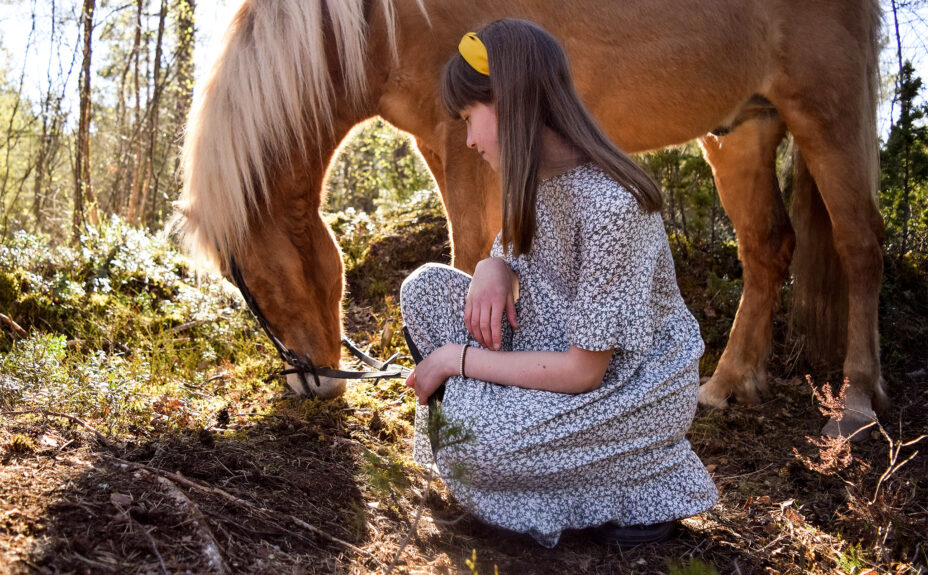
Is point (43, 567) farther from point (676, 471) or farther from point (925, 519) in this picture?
point (925, 519)

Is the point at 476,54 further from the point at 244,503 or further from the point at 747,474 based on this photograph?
the point at 747,474

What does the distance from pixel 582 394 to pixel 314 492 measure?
854 mm

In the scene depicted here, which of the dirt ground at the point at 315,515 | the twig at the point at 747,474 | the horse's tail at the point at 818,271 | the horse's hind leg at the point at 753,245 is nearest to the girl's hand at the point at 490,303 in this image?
the dirt ground at the point at 315,515

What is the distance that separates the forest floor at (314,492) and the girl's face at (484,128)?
0.88 meters

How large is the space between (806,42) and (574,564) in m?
3.03

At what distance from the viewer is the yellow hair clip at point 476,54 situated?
72.9 inches

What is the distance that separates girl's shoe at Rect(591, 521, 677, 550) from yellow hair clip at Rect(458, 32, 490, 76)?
1.34 metres

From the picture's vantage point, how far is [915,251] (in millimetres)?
4855

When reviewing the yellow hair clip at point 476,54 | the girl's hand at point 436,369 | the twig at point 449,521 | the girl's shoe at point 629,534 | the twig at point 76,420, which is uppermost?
the yellow hair clip at point 476,54

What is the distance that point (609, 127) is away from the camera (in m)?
3.47

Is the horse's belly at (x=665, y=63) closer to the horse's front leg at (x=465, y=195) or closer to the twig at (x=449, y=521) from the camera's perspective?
the horse's front leg at (x=465, y=195)

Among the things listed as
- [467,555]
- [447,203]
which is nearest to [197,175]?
[447,203]

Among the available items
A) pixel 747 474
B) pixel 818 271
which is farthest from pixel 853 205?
pixel 747 474

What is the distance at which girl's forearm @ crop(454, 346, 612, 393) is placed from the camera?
6.04 ft
